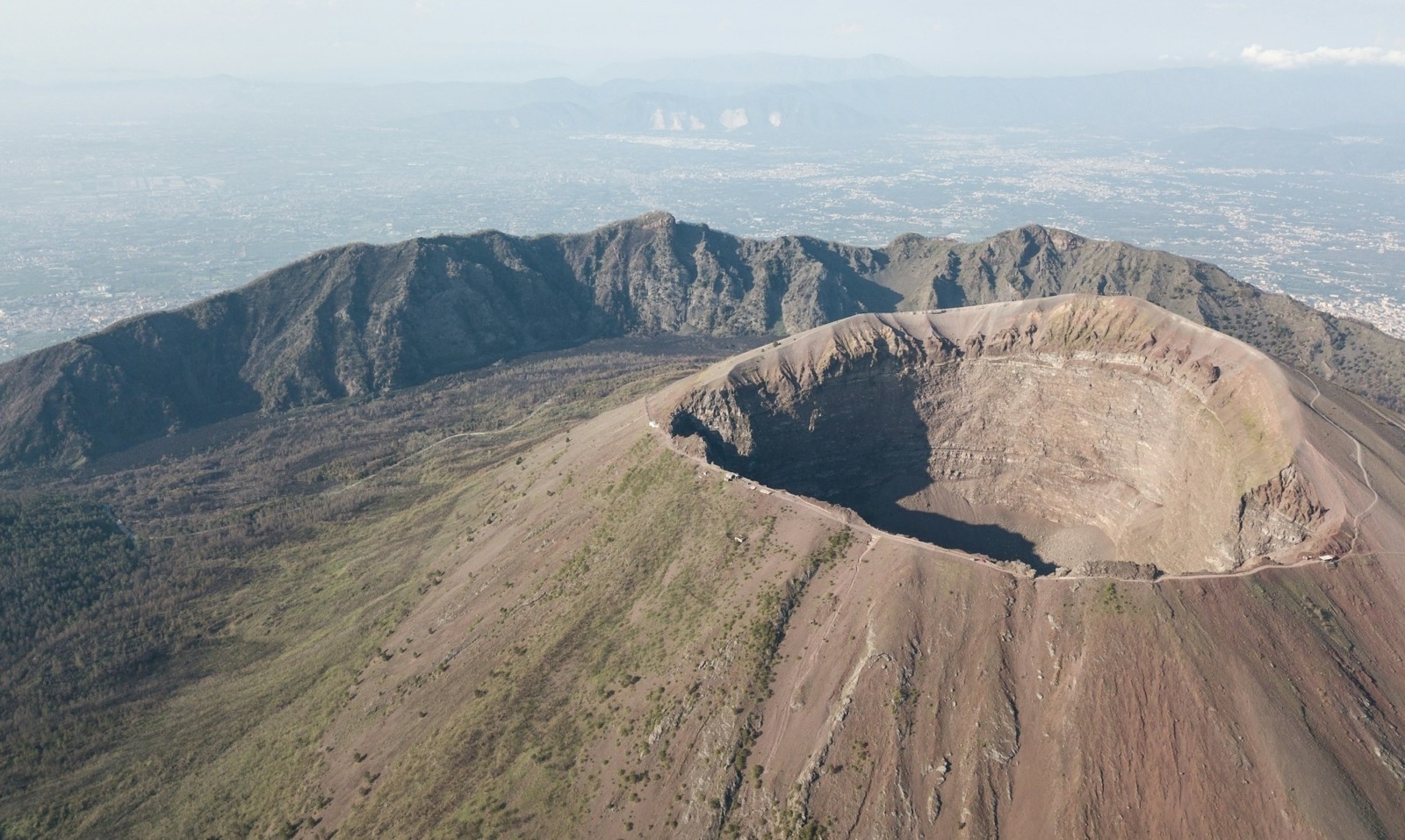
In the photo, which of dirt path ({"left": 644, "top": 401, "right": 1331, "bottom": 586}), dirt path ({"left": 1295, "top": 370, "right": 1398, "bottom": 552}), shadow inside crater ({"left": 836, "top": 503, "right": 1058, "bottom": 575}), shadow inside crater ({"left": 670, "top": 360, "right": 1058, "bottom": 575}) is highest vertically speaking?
dirt path ({"left": 1295, "top": 370, "right": 1398, "bottom": 552})

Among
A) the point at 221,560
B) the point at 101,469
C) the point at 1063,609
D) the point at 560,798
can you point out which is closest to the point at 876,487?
the point at 1063,609

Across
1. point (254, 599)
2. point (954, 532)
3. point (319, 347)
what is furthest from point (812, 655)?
point (319, 347)

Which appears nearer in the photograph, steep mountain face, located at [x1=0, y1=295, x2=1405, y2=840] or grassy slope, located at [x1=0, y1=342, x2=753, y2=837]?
steep mountain face, located at [x1=0, y1=295, x2=1405, y2=840]

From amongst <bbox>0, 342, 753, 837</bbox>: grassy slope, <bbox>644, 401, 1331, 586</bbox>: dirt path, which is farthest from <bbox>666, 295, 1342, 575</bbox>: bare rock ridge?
<bbox>0, 342, 753, 837</bbox>: grassy slope

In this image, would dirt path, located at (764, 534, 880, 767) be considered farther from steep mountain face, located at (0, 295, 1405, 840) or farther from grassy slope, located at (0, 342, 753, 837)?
grassy slope, located at (0, 342, 753, 837)

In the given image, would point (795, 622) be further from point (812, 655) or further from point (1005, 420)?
point (1005, 420)

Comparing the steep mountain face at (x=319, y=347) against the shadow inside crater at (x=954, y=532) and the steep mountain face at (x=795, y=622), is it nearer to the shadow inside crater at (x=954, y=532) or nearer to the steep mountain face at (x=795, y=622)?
the steep mountain face at (x=795, y=622)
